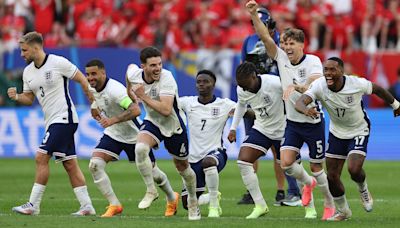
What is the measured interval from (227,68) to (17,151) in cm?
593

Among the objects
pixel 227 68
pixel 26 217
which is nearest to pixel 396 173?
pixel 227 68

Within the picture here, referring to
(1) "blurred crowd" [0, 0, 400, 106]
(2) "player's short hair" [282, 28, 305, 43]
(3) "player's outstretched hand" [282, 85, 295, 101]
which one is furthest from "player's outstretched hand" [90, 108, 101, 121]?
(1) "blurred crowd" [0, 0, 400, 106]

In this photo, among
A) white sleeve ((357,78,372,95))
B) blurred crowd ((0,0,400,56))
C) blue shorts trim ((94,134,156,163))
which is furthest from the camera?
blurred crowd ((0,0,400,56))

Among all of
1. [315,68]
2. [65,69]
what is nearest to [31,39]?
[65,69]

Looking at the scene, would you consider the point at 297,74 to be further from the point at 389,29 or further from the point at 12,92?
the point at 389,29

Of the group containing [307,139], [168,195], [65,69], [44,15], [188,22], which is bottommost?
[168,195]

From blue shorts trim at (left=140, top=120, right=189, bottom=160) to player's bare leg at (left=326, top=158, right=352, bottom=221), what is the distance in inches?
85.3

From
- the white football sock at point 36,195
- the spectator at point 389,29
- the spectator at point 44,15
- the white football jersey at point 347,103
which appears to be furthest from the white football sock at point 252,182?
the spectator at point 44,15

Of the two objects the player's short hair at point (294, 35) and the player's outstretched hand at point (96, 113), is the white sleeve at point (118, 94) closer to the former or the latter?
the player's outstretched hand at point (96, 113)

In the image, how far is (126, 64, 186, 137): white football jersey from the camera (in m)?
15.0

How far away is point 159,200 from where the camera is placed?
18141mm

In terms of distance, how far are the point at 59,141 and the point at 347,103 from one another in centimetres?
405

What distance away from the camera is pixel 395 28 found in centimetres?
2930

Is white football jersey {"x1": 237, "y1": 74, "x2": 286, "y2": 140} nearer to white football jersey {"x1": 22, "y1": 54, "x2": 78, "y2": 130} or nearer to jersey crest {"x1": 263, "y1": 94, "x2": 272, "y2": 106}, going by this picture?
jersey crest {"x1": 263, "y1": 94, "x2": 272, "y2": 106}
